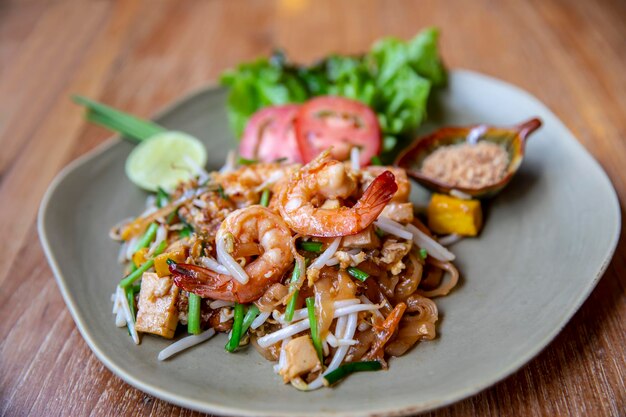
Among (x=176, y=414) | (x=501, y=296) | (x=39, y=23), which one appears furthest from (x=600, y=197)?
(x=39, y=23)

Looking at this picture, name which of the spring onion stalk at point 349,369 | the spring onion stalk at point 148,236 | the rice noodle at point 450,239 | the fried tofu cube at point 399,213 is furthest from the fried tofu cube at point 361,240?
the spring onion stalk at point 148,236

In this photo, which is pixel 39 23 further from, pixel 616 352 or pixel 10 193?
pixel 616 352

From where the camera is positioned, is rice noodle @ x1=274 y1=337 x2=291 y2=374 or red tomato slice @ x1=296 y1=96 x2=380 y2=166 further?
red tomato slice @ x1=296 y1=96 x2=380 y2=166

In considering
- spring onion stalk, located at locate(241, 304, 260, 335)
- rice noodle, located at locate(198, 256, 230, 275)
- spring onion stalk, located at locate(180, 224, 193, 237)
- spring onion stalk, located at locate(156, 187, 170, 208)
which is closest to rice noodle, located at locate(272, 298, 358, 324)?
spring onion stalk, located at locate(241, 304, 260, 335)

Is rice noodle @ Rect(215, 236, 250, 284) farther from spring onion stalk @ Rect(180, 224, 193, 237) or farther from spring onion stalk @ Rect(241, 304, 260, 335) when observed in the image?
spring onion stalk @ Rect(180, 224, 193, 237)

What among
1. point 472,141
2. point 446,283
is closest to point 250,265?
point 446,283
